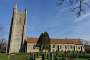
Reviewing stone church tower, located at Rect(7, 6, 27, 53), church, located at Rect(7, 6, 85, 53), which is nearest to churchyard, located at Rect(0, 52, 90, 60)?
church, located at Rect(7, 6, 85, 53)

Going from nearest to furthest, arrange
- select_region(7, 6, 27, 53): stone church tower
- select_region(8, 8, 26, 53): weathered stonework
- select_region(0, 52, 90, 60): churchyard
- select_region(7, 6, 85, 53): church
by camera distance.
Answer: select_region(0, 52, 90, 60): churchyard
select_region(7, 6, 85, 53): church
select_region(7, 6, 27, 53): stone church tower
select_region(8, 8, 26, 53): weathered stonework

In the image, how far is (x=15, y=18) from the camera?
120312mm

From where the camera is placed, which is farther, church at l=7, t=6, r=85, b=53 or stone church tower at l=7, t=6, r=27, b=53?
stone church tower at l=7, t=6, r=27, b=53

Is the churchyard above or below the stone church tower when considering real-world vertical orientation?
below

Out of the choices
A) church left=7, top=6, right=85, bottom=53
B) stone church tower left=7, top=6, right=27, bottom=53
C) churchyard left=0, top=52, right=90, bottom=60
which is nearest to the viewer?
churchyard left=0, top=52, right=90, bottom=60

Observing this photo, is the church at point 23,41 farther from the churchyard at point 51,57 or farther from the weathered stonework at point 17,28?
the churchyard at point 51,57

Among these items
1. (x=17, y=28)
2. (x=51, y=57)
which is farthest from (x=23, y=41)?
(x=51, y=57)

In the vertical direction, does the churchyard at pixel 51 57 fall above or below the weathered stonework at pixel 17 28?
below

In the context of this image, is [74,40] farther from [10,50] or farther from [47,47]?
[47,47]

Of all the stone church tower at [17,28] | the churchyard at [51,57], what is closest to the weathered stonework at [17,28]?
the stone church tower at [17,28]

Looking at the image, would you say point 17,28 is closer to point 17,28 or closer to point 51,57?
point 17,28

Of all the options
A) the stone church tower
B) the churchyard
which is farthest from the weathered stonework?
the churchyard

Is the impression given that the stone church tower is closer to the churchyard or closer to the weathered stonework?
the weathered stonework

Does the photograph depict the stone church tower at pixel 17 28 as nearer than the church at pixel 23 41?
No
